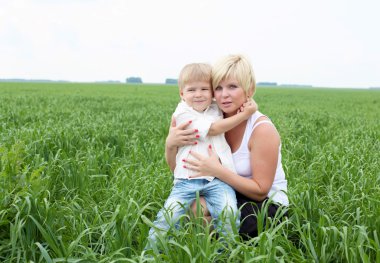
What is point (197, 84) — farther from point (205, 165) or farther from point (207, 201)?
point (207, 201)

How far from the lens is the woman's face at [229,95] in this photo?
126 inches

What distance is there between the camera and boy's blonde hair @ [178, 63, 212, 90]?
3.26m

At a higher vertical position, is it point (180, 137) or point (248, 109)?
point (248, 109)

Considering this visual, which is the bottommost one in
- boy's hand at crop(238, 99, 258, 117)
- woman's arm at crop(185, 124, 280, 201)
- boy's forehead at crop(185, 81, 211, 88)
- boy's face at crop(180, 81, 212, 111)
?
woman's arm at crop(185, 124, 280, 201)

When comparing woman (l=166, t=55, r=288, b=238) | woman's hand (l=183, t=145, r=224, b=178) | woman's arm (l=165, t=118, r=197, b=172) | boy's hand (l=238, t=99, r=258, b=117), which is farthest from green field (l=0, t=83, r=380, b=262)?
boy's hand (l=238, t=99, r=258, b=117)

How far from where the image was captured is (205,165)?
3.15m

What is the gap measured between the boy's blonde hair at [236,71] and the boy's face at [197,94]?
82mm

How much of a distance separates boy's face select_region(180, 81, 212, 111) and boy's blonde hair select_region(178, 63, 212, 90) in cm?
3

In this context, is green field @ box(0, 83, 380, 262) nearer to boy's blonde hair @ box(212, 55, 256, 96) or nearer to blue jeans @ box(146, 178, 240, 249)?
blue jeans @ box(146, 178, 240, 249)

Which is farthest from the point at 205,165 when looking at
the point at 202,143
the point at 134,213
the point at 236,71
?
the point at 236,71

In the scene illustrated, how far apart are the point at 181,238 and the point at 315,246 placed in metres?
0.99

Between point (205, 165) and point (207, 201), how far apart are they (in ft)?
1.06

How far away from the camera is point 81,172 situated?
4445mm

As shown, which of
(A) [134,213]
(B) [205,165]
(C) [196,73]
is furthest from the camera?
(C) [196,73]
